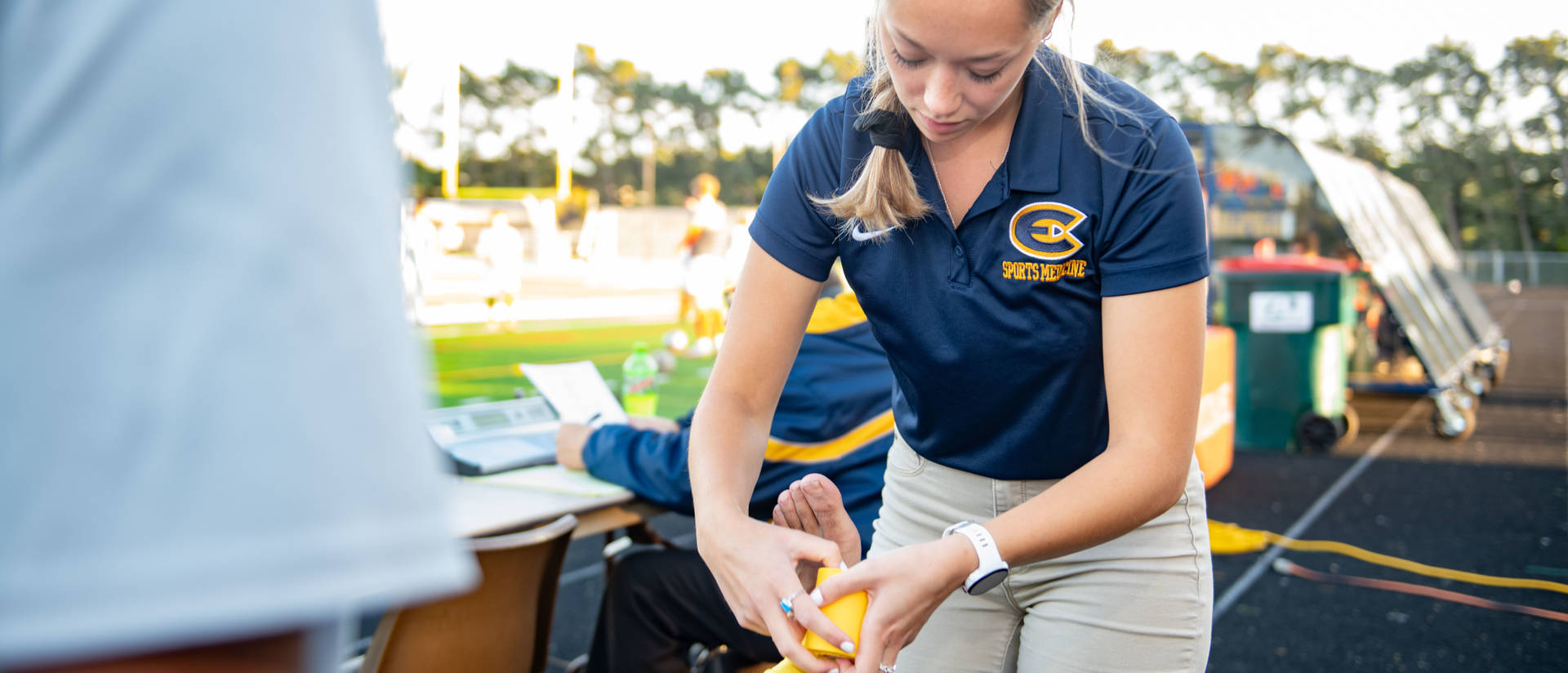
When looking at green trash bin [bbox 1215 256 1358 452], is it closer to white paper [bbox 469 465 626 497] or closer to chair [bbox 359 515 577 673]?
white paper [bbox 469 465 626 497]

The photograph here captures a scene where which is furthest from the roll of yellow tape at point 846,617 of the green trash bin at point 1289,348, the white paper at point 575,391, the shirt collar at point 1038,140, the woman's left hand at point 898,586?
the green trash bin at point 1289,348

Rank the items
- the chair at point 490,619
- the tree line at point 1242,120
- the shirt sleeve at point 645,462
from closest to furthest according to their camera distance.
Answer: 1. the chair at point 490,619
2. the shirt sleeve at point 645,462
3. the tree line at point 1242,120

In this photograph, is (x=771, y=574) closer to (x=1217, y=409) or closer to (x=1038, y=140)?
(x=1038, y=140)

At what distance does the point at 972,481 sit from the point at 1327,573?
4321mm

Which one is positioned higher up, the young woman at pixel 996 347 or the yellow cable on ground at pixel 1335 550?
the young woman at pixel 996 347

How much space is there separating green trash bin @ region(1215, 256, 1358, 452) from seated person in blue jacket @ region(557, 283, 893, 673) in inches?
243

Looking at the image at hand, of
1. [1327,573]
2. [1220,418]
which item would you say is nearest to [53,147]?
[1327,573]

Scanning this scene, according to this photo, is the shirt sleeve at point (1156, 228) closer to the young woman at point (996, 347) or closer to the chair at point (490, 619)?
the young woman at point (996, 347)

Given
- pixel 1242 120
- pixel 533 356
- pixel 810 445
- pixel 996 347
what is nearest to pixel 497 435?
pixel 810 445

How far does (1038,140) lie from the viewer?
1419 mm

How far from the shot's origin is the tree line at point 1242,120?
36.4 m

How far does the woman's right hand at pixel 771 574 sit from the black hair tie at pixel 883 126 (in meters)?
0.55

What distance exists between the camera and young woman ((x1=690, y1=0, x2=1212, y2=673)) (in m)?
1.30

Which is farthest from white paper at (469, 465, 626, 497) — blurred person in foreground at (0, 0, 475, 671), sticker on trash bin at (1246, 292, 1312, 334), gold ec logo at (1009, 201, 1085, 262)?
sticker on trash bin at (1246, 292, 1312, 334)
